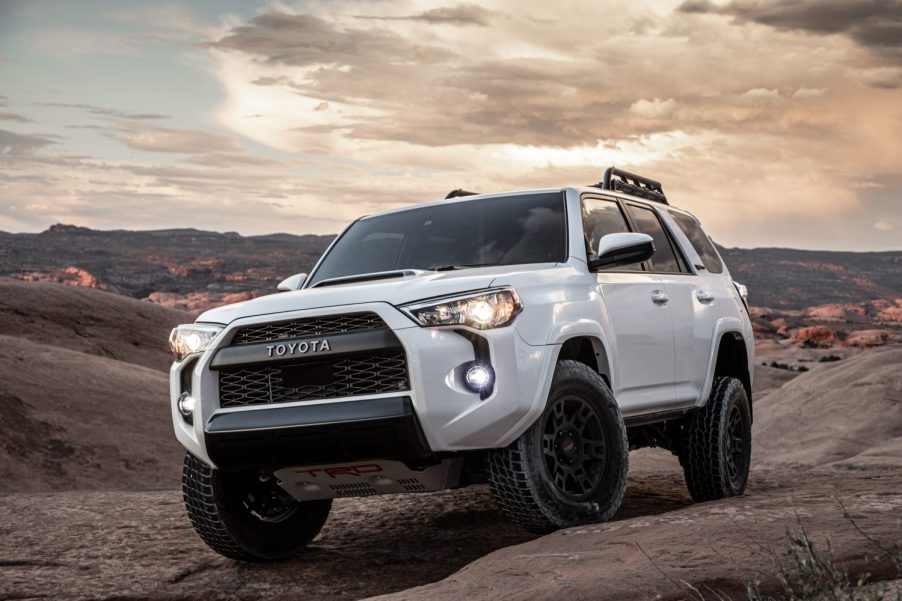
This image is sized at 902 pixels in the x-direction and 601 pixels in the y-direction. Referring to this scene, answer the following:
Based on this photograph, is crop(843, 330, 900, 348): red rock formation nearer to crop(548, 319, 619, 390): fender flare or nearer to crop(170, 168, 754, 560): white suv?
crop(170, 168, 754, 560): white suv

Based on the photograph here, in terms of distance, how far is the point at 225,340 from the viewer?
5836 mm

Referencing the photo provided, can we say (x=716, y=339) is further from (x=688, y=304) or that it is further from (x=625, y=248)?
(x=625, y=248)

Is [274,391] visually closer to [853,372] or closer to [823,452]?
[823,452]

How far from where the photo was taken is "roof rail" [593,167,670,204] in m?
8.16

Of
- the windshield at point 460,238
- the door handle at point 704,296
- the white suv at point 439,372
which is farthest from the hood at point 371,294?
the door handle at point 704,296

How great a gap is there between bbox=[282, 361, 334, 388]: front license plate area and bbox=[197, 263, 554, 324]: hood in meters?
0.31

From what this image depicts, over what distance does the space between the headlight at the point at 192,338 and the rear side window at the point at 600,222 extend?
2.33m

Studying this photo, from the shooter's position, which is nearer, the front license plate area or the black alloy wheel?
the front license plate area

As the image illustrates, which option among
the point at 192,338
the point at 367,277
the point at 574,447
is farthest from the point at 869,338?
the point at 192,338

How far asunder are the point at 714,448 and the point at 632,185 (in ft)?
7.15

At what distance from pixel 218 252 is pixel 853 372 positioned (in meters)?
95.6

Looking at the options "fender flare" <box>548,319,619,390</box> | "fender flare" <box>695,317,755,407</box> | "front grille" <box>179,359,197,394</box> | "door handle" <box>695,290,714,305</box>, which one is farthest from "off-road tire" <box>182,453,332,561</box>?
"door handle" <box>695,290,714,305</box>

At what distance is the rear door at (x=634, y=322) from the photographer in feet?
22.3

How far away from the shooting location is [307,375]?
5609 millimetres
